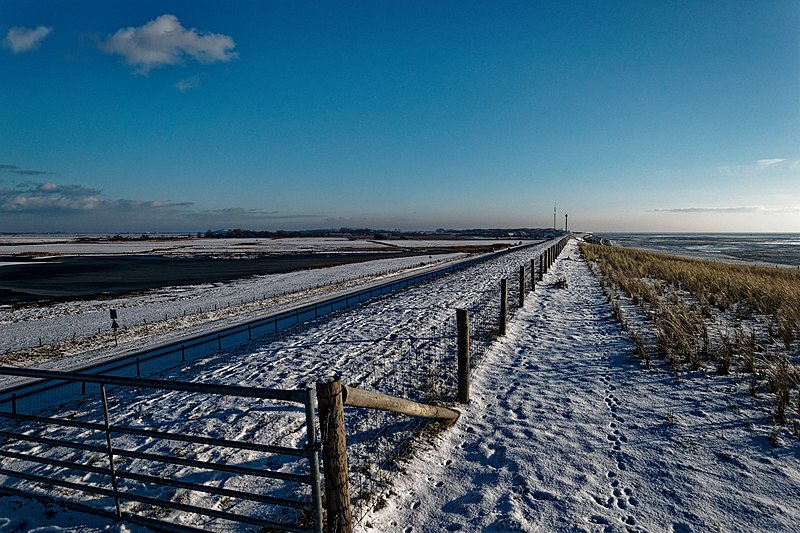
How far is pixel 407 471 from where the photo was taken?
4.60m

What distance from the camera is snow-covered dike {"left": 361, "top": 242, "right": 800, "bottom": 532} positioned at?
383 centimetres

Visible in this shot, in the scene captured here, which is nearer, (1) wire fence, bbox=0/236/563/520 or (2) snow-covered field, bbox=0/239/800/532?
(2) snow-covered field, bbox=0/239/800/532

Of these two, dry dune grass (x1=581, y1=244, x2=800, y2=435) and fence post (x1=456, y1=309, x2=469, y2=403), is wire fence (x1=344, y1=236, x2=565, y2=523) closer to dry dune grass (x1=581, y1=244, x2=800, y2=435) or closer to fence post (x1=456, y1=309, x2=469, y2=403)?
fence post (x1=456, y1=309, x2=469, y2=403)

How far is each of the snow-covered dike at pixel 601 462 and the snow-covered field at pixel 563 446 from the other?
16 mm

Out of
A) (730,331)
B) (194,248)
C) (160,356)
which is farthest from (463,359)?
(194,248)

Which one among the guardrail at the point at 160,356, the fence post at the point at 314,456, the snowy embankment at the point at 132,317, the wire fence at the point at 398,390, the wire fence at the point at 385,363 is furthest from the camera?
the snowy embankment at the point at 132,317

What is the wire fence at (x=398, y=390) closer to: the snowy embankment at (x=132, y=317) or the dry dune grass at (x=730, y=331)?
the dry dune grass at (x=730, y=331)

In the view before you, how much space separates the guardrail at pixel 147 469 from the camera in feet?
9.45

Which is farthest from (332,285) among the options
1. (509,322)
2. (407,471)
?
(407,471)

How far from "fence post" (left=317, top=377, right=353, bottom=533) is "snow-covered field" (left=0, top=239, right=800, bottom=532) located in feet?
2.52

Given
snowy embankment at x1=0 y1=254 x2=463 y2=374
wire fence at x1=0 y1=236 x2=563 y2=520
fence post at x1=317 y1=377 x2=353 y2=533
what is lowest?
snowy embankment at x1=0 y1=254 x2=463 y2=374

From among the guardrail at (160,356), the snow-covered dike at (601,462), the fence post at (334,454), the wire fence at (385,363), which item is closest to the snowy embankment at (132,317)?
the guardrail at (160,356)

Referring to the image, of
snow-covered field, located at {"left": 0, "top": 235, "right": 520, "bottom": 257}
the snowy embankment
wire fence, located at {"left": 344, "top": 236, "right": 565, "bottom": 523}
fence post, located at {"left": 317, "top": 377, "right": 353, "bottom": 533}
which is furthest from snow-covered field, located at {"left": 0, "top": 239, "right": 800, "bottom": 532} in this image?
snow-covered field, located at {"left": 0, "top": 235, "right": 520, "bottom": 257}

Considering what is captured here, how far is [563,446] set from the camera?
5.09m
